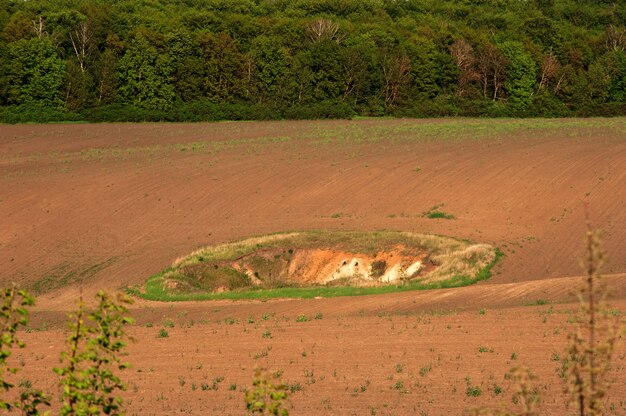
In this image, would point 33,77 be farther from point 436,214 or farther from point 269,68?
point 436,214

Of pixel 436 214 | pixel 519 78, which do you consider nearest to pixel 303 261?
pixel 436 214

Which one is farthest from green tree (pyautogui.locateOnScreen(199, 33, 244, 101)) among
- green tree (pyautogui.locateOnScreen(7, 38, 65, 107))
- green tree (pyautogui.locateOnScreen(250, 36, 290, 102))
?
green tree (pyautogui.locateOnScreen(7, 38, 65, 107))

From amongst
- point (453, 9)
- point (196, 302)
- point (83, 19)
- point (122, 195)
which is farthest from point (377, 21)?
point (196, 302)

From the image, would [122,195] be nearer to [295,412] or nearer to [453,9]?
[295,412]

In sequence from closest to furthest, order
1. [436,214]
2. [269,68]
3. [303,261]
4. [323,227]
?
[303,261] < [323,227] < [436,214] < [269,68]

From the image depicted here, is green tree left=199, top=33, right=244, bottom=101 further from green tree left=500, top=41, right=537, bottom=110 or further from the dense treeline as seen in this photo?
green tree left=500, top=41, right=537, bottom=110

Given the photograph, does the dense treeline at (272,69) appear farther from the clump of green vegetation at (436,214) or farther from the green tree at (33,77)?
the clump of green vegetation at (436,214)
